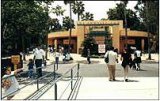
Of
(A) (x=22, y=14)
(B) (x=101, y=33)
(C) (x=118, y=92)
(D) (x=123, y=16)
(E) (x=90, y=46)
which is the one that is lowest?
(C) (x=118, y=92)

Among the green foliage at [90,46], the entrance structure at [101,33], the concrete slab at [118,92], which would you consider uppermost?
the entrance structure at [101,33]

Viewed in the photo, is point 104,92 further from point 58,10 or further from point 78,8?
point 78,8

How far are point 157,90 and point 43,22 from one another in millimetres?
11964

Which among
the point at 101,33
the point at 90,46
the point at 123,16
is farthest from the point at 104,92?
the point at 123,16

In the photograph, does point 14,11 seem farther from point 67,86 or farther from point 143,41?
point 143,41

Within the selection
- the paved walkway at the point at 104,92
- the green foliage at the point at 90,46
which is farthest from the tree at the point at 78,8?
the paved walkway at the point at 104,92

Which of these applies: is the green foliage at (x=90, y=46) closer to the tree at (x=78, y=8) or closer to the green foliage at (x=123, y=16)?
the tree at (x=78, y=8)

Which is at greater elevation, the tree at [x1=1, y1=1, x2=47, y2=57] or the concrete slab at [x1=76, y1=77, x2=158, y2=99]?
the tree at [x1=1, y1=1, x2=47, y2=57]

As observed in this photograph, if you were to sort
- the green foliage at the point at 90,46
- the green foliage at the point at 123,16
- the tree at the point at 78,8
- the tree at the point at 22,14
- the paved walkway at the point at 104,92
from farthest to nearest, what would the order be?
1. the green foliage at the point at 123,16
2. the tree at the point at 78,8
3. the green foliage at the point at 90,46
4. the tree at the point at 22,14
5. the paved walkway at the point at 104,92

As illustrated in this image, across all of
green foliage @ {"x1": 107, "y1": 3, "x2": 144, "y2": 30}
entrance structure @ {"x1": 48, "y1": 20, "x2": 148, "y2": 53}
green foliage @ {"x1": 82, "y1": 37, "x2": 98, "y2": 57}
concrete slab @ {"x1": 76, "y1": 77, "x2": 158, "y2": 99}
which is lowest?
concrete slab @ {"x1": 76, "y1": 77, "x2": 158, "y2": 99}

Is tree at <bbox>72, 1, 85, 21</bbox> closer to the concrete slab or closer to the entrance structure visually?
the entrance structure

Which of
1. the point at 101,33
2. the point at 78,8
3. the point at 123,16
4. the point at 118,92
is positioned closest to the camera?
the point at 118,92

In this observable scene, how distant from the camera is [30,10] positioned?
2411cm

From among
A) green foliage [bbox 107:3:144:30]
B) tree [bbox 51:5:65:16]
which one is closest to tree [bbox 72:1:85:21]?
green foliage [bbox 107:3:144:30]
